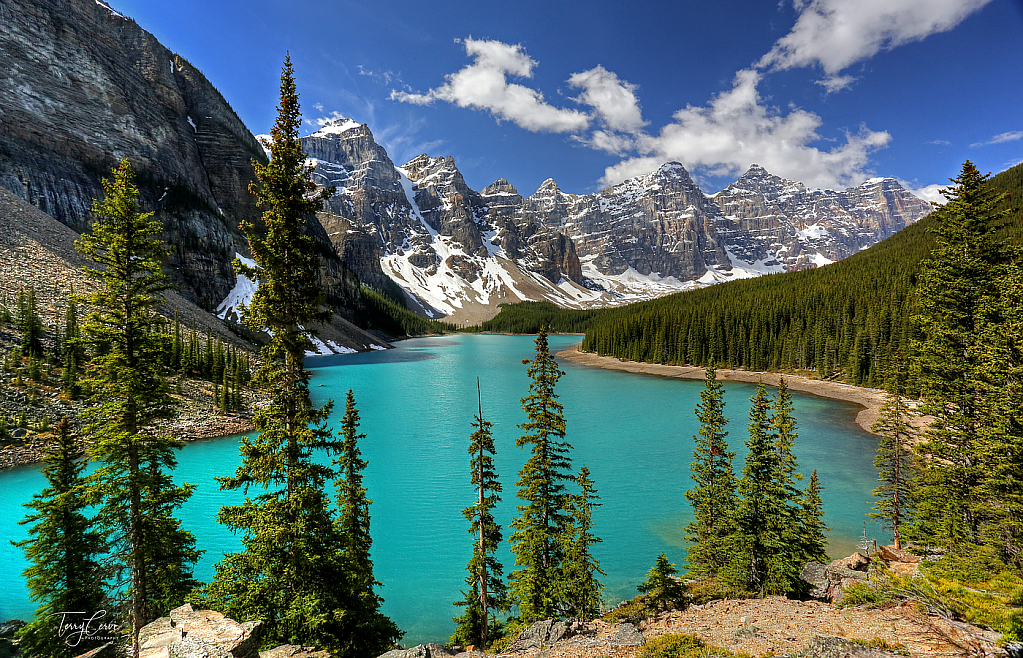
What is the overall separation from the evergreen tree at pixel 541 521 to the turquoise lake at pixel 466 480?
4599mm

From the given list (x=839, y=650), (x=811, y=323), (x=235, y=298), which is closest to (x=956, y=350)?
(x=839, y=650)

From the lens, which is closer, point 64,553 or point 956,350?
point 64,553

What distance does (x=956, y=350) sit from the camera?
15.1 meters

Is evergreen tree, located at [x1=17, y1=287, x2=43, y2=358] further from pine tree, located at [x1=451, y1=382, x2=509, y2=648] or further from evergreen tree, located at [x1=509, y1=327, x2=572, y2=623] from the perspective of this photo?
evergreen tree, located at [x1=509, y1=327, x2=572, y2=623]

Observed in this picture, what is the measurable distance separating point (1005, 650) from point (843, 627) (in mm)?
3849

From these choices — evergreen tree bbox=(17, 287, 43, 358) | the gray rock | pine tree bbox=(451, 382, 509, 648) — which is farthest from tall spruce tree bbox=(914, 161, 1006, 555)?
evergreen tree bbox=(17, 287, 43, 358)

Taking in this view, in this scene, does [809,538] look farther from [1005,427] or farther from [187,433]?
[187,433]

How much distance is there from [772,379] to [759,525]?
2759 inches

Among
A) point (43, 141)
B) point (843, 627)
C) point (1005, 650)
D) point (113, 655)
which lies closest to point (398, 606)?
Answer: point (113, 655)

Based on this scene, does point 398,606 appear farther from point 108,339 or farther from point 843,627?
point 843,627

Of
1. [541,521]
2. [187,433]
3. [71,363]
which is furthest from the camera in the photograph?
[187,433]

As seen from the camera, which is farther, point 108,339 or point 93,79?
point 93,79

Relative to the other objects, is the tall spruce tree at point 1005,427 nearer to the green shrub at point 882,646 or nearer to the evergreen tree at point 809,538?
the evergreen tree at point 809,538

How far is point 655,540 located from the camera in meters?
21.4
